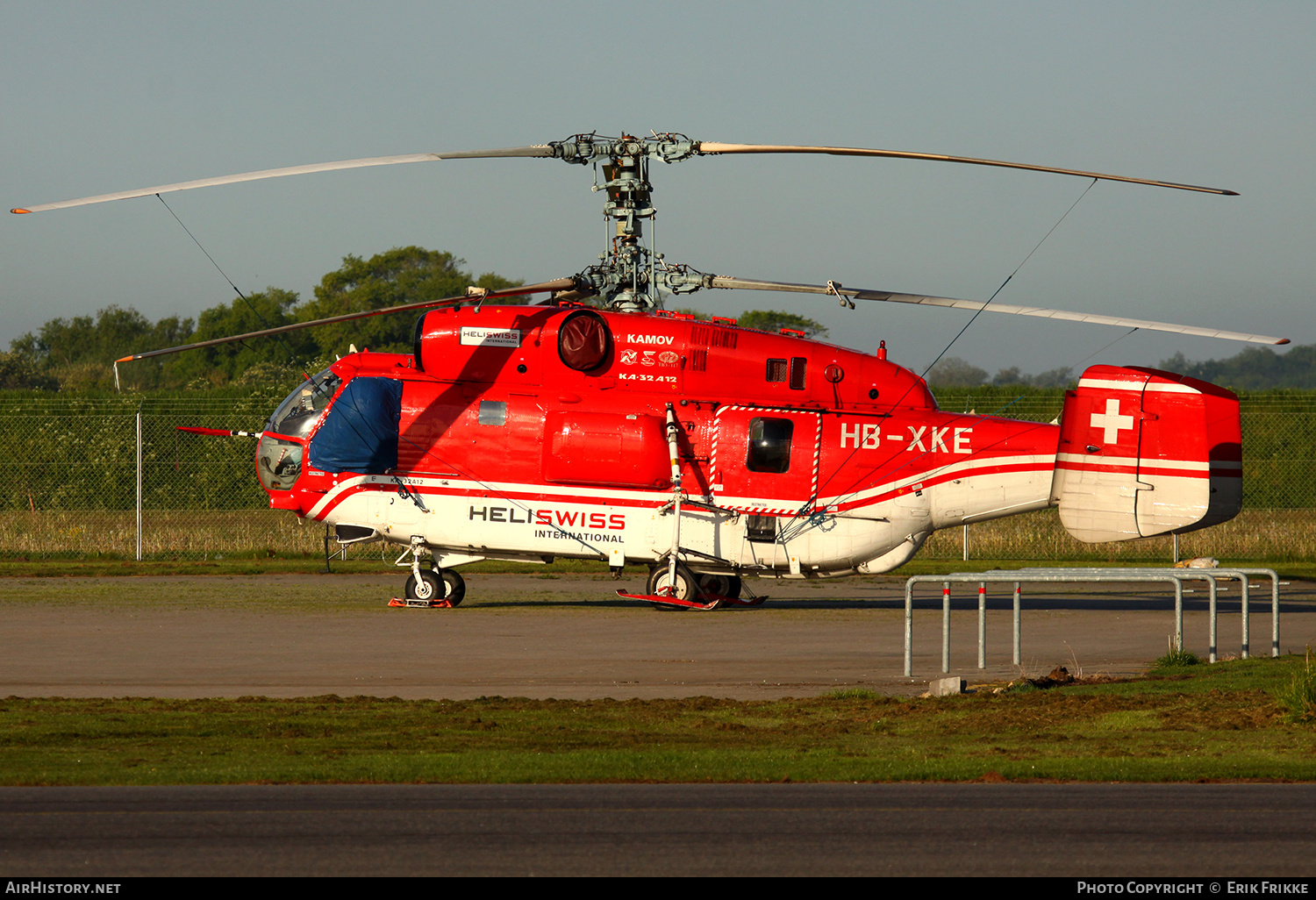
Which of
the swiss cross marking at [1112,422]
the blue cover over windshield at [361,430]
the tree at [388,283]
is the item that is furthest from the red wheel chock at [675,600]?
the tree at [388,283]

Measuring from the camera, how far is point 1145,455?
1927 cm

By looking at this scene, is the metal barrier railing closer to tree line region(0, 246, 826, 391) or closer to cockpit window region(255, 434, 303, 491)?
cockpit window region(255, 434, 303, 491)

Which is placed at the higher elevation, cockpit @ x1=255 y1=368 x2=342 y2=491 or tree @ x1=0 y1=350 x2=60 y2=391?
tree @ x1=0 y1=350 x2=60 y2=391

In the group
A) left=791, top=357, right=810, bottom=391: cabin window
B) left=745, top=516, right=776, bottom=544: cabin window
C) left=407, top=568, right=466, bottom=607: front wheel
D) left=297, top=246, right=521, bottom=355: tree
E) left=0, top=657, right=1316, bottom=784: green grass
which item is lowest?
left=0, top=657, right=1316, bottom=784: green grass

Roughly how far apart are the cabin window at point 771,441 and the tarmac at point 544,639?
2465 millimetres

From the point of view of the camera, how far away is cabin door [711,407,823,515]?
20375 mm

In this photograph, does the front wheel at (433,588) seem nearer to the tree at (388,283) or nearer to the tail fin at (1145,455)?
the tail fin at (1145,455)

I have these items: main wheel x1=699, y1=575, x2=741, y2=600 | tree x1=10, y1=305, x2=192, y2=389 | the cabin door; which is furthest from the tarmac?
tree x1=10, y1=305, x2=192, y2=389

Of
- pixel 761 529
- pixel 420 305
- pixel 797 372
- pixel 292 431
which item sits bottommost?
pixel 761 529

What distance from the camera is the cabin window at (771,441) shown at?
20.4 meters

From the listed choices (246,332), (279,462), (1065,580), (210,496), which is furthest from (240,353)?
(1065,580)

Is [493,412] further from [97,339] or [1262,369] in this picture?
[1262,369]

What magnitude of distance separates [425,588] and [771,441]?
618 cm

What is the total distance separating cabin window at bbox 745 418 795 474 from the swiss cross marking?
4581 mm
